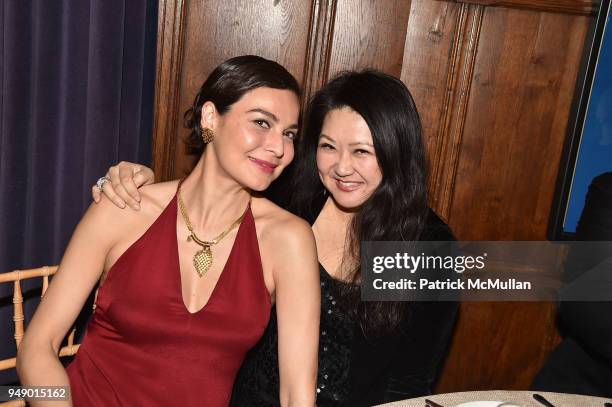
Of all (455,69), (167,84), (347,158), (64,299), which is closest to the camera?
(64,299)

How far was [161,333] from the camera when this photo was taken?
71.7 inches

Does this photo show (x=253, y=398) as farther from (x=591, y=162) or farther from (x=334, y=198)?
(x=591, y=162)

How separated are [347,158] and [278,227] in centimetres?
35

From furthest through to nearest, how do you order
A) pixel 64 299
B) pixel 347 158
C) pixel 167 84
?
pixel 167 84, pixel 347 158, pixel 64 299

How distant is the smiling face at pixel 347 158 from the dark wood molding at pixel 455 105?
0.78m

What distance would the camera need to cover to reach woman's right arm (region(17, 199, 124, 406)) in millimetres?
1766

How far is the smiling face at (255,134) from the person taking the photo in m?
1.79

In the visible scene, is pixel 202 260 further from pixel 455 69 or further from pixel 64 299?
pixel 455 69

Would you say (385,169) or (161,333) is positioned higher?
(385,169)

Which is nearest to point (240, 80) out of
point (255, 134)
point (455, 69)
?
point (255, 134)

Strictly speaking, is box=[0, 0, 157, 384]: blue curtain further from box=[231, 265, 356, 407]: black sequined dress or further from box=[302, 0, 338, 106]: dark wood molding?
box=[231, 265, 356, 407]: black sequined dress

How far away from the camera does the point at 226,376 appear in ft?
6.28

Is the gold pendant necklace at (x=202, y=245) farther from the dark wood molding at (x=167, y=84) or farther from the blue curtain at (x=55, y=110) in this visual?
the dark wood molding at (x=167, y=84)

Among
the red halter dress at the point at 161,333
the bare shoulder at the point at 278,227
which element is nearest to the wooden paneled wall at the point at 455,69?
the bare shoulder at the point at 278,227
